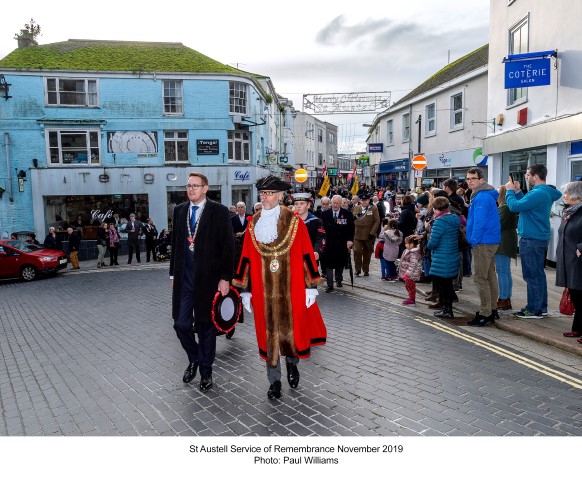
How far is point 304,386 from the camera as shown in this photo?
5.15 m

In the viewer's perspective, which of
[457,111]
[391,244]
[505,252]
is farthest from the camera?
[457,111]

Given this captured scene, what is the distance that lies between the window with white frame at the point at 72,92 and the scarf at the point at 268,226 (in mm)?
25594

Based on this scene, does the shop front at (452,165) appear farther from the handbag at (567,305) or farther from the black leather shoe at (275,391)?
the black leather shoe at (275,391)

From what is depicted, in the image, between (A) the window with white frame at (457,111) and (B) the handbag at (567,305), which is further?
(A) the window with white frame at (457,111)

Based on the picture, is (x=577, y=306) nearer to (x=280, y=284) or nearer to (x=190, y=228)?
(x=280, y=284)

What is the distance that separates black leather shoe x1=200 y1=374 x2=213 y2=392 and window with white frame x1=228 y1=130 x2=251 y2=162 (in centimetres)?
2537

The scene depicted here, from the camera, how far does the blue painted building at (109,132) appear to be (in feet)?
86.8

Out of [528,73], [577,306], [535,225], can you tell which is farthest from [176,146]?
[577,306]

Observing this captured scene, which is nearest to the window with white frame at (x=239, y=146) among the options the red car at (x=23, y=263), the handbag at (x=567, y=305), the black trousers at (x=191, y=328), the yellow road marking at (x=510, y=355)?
the red car at (x=23, y=263)

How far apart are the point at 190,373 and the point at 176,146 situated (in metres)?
24.6

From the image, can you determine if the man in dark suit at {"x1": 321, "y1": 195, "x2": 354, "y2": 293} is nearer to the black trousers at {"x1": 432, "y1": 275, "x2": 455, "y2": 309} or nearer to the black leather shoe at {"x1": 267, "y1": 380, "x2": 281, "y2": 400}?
the black trousers at {"x1": 432, "y1": 275, "x2": 455, "y2": 309}
